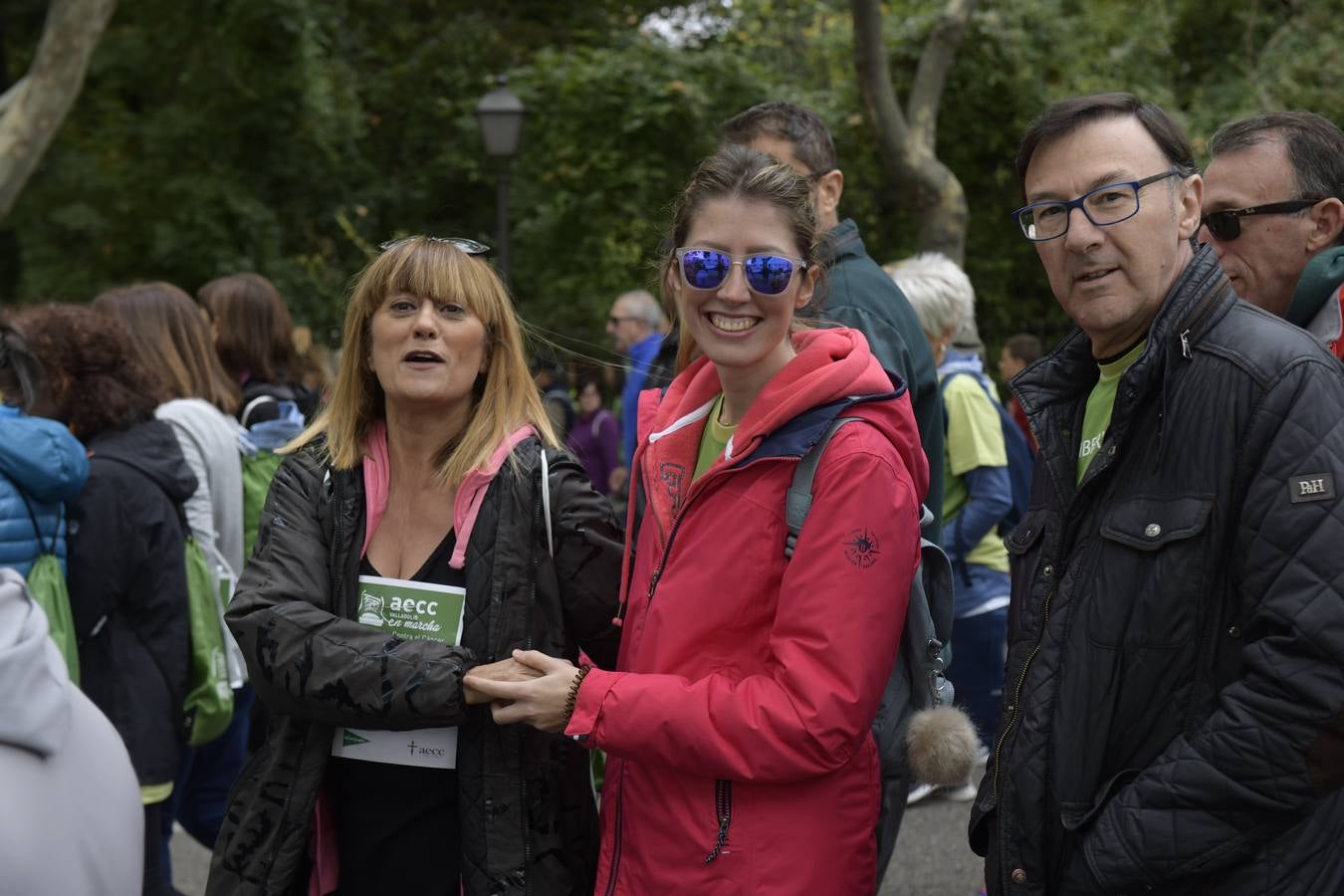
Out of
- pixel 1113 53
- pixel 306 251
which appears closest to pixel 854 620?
pixel 1113 53

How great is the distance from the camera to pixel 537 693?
8.05 feet

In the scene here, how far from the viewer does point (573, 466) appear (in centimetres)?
290

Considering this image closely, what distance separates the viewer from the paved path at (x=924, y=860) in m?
5.34

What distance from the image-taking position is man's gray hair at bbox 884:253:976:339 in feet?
17.2

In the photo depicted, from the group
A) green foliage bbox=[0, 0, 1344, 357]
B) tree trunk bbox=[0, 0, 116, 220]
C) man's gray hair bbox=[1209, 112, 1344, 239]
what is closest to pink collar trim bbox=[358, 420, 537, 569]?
man's gray hair bbox=[1209, 112, 1344, 239]

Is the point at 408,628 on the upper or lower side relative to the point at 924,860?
upper

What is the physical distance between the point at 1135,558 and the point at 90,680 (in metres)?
3.26

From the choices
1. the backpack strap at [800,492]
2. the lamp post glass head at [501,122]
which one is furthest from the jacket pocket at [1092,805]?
the lamp post glass head at [501,122]

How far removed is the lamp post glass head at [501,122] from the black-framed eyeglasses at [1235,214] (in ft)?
30.3

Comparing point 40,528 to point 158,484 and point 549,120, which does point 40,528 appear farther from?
point 549,120

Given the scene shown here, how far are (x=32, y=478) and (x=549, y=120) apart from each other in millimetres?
10451

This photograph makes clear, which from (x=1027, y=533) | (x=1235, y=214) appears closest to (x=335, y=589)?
(x=1027, y=533)

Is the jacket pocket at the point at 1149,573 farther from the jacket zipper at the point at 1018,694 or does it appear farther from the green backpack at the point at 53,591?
the green backpack at the point at 53,591

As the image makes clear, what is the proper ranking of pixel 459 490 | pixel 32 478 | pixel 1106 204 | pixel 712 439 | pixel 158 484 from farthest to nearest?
pixel 158 484 < pixel 32 478 < pixel 459 490 < pixel 712 439 < pixel 1106 204
